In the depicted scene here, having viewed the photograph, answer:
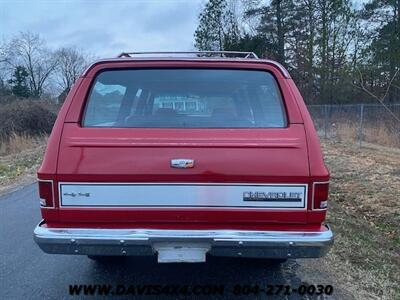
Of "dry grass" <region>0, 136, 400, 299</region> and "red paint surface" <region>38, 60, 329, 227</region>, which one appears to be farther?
"dry grass" <region>0, 136, 400, 299</region>

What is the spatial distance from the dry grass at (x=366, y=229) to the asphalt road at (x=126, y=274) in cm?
33

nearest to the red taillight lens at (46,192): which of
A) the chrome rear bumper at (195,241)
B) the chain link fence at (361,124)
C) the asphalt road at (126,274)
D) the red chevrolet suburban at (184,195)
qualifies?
the red chevrolet suburban at (184,195)

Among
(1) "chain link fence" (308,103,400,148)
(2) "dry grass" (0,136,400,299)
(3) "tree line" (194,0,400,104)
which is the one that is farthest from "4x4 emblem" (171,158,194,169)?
(3) "tree line" (194,0,400,104)

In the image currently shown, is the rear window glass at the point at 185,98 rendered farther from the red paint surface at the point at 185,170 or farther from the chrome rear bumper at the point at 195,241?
the chrome rear bumper at the point at 195,241

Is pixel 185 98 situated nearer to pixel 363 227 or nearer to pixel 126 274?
pixel 126 274

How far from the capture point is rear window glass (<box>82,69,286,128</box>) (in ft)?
11.4

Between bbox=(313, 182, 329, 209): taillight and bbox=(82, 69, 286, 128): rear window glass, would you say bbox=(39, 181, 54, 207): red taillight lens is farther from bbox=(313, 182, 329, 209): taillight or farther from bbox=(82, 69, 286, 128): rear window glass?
bbox=(313, 182, 329, 209): taillight

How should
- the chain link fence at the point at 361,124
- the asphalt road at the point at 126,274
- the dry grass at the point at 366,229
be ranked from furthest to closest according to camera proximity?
the chain link fence at the point at 361,124
the dry grass at the point at 366,229
the asphalt road at the point at 126,274

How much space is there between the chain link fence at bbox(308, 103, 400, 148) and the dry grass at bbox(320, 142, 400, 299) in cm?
794

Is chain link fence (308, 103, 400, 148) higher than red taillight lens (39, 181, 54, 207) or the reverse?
the reverse

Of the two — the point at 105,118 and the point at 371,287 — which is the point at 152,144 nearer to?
the point at 105,118

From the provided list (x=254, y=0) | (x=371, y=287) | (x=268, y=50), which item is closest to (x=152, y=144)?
(x=371, y=287)

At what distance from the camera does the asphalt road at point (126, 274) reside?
3.87m

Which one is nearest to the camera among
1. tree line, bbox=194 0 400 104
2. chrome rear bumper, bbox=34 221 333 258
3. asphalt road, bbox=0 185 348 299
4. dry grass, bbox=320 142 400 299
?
chrome rear bumper, bbox=34 221 333 258
